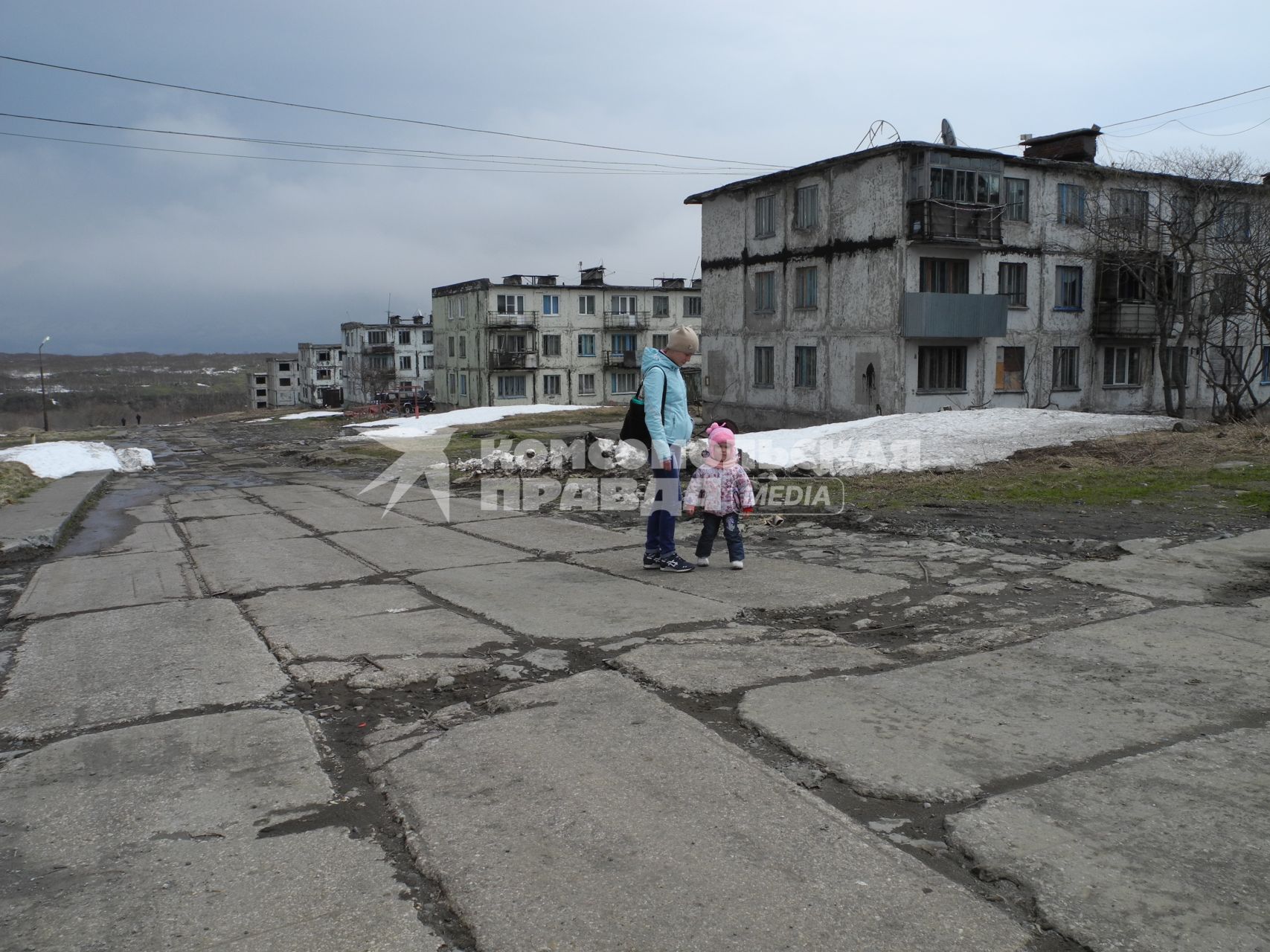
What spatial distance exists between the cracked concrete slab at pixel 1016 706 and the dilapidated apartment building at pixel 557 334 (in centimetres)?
5569

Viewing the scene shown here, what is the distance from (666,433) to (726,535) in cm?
98

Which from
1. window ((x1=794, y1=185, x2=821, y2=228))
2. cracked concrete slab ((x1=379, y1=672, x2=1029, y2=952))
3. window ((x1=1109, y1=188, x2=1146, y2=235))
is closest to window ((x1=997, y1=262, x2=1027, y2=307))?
window ((x1=1109, y1=188, x2=1146, y2=235))

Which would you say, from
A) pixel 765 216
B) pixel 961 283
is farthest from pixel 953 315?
pixel 765 216

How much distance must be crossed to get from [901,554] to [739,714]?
13.7ft

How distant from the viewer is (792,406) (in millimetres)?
30484

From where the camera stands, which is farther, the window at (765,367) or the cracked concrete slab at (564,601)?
the window at (765,367)

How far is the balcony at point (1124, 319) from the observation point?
3025 centimetres

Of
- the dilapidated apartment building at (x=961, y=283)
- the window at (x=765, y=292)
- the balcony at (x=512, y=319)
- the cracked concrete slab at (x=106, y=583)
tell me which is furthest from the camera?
the balcony at (x=512, y=319)

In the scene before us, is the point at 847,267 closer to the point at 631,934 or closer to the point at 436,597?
the point at 436,597

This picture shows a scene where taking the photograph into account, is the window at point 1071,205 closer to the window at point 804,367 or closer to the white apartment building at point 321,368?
the window at point 804,367

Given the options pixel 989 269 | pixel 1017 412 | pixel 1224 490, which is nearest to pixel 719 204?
pixel 989 269

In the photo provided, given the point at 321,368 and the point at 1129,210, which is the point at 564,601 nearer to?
the point at 1129,210

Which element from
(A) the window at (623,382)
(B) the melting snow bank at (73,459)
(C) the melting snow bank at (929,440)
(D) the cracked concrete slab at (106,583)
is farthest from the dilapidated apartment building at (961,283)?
(A) the window at (623,382)

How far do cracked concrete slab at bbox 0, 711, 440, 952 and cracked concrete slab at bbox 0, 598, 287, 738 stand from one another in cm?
42
